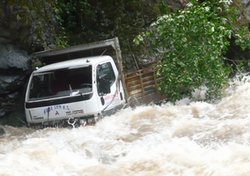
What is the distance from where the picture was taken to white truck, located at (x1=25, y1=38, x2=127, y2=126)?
8.62 m

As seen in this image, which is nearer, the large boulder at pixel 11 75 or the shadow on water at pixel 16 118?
the shadow on water at pixel 16 118

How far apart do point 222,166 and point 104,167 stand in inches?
63.3

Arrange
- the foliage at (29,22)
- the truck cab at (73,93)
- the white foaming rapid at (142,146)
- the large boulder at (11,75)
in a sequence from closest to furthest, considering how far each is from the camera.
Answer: the white foaming rapid at (142,146)
the truck cab at (73,93)
the large boulder at (11,75)
the foliage at (29,22)

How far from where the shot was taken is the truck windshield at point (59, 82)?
8984mm

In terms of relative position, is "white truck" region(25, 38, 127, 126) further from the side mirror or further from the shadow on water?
the shadow on water

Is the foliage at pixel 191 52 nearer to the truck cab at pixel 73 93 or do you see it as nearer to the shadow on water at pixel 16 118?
the truck cab at pixel 73 93

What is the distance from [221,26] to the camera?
1139cm

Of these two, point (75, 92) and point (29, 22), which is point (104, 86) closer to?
point (75, 92)

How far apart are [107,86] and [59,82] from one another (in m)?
0.94

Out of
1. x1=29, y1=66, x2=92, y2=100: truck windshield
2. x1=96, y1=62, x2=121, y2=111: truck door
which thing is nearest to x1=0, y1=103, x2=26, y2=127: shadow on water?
x1=29, y1=66, x2=92, y2=100: truck windshield

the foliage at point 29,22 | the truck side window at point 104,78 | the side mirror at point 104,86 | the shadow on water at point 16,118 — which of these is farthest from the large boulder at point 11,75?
the side mirror at point 104,86

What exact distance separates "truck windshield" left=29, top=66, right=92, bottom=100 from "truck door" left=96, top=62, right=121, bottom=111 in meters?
0.23

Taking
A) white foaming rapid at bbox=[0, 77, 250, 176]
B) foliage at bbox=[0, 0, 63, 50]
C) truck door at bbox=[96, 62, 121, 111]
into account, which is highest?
foliage at bbox=[0, 0, 63, 50]

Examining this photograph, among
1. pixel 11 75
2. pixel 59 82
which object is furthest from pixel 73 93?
pixel 11 75
